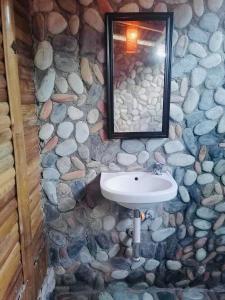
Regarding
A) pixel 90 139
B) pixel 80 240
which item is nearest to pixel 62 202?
pixel 80 240

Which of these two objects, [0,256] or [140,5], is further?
[140,5]

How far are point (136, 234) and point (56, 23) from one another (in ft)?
5.09

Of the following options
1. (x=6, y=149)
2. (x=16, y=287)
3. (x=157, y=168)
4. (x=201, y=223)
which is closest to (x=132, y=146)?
(x=157, y=168)

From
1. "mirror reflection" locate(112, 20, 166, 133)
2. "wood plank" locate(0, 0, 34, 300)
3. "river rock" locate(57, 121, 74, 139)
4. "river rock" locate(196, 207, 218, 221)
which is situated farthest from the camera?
"river rock" locate(196, 207, 218, 221)

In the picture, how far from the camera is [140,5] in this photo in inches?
69.1

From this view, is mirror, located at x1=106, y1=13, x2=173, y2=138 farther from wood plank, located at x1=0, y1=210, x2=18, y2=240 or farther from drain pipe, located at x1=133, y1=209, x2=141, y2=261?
wood plank, located at x1=0, y1=210, x2=18, y2=240

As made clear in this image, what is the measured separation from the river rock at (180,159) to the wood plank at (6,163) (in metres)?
1.09

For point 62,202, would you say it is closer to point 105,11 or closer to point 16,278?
point 16,278

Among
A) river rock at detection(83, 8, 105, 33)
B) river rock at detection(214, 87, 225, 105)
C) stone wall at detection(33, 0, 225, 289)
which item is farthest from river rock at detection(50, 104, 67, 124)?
river rock at detection(214, 87, 225, 105)

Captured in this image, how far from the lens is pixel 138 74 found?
1837 millimetres

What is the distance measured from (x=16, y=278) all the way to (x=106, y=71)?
1385mm

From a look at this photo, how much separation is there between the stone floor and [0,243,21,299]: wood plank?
0.79 m

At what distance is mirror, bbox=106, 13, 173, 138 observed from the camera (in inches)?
69.5

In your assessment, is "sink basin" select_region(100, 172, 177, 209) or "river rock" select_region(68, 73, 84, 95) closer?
"sink basin" select_region(100, 172, 177, 209)
